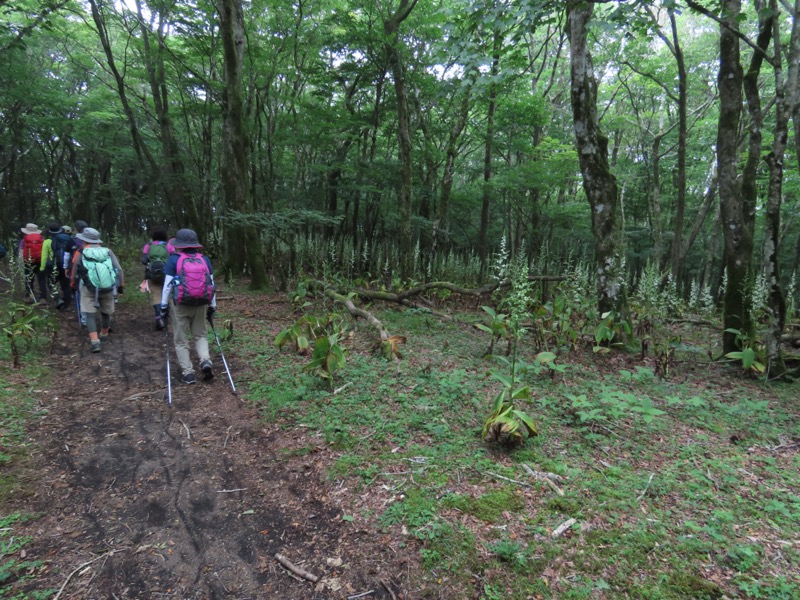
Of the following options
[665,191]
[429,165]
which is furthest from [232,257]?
[665,191]

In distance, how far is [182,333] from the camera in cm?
514

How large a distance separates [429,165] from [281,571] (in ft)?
48.6

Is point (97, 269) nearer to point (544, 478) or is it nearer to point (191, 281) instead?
point (191, 281)

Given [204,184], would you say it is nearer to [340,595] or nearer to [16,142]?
[16,142]

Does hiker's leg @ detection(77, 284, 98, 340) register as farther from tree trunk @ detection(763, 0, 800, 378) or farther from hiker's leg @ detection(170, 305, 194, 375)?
tree trunk @ detection(763, 0, 800, 378)

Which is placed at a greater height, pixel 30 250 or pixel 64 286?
pixel 30 250

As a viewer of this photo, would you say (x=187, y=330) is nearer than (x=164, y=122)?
Yes

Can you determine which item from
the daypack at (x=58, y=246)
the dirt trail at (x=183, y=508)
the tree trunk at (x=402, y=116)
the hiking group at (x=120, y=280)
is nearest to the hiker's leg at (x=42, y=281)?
the hiking group at (x=120, y=280)

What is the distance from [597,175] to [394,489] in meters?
5.82

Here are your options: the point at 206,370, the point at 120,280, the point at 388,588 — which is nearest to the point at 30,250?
the point at 120,280

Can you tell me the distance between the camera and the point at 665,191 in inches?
794

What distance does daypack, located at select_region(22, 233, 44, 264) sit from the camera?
7582 mm

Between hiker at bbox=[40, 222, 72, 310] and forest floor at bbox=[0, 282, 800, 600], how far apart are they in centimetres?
355

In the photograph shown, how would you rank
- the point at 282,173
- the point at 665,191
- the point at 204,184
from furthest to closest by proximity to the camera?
the point at 665,191
the point at 282,173
the point at 204,184
